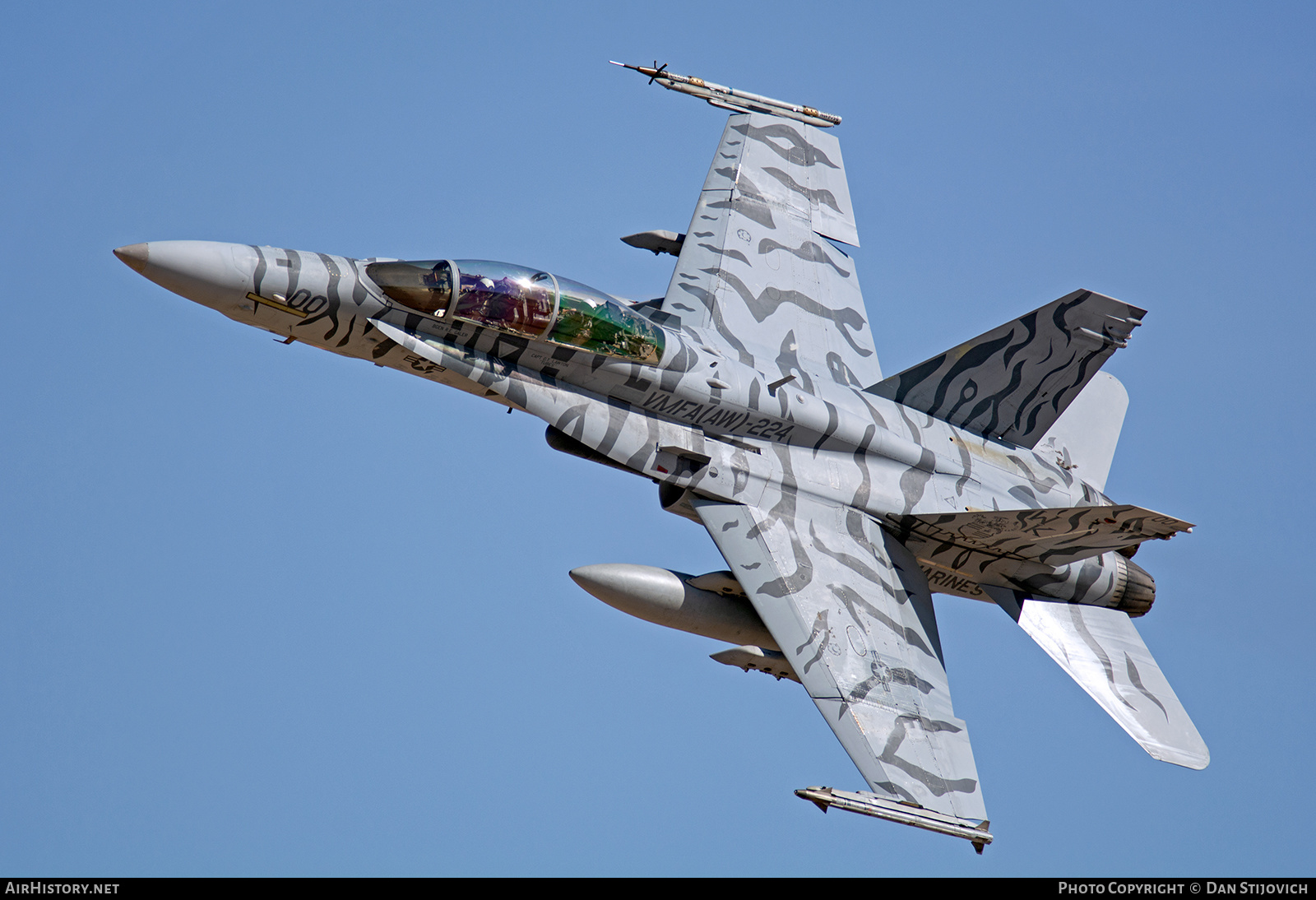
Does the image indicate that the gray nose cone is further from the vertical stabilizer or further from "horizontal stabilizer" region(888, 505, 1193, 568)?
the vertical stabilizer

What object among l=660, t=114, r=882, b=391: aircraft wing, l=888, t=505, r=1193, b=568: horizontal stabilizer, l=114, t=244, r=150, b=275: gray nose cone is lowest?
l=888, t=505, r=1193, b=568: horizontal stabilizer

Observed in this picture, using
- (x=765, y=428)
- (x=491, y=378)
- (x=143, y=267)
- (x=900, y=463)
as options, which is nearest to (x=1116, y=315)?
(x=900, y=463)

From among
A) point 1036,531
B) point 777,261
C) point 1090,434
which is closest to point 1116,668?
point 1036,531

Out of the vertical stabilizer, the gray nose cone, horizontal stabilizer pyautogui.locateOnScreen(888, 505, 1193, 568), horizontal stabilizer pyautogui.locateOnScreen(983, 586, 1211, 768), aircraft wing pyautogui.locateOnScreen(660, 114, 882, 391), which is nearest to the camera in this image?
the gray nose cone

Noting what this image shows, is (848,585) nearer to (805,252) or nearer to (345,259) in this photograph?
(805,252)

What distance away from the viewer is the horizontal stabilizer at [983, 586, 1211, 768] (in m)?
17.2

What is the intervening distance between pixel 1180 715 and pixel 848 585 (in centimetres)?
Result: 485

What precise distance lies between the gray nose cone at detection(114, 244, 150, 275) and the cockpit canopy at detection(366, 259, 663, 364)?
2324mm

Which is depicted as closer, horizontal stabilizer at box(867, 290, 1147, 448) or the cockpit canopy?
the cockpit canopy

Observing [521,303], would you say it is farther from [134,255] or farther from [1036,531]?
[1036,531]

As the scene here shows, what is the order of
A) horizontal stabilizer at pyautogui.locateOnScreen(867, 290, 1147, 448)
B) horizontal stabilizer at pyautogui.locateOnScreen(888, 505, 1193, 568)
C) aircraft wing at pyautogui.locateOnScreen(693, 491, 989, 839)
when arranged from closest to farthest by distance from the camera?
aircraft wing at pyautogui.locateOnScreen(693, 491, 989, 839) → horizontal stabilizer at pyautogui.locateOnScreen(888, 505, 1193, 568) → horizontal stabilizer at pyautogui.locateOnScreen(867, 290, 1147, 448)

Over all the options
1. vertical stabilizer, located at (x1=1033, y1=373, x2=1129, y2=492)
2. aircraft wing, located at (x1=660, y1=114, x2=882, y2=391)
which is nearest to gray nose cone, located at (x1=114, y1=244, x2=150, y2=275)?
aircraft wing, located at (x1=660, y1=114, x2=882, y2=391)

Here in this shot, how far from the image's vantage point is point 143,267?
14273mm

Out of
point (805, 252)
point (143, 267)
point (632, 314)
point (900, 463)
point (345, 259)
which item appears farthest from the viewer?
point (805, 252)
